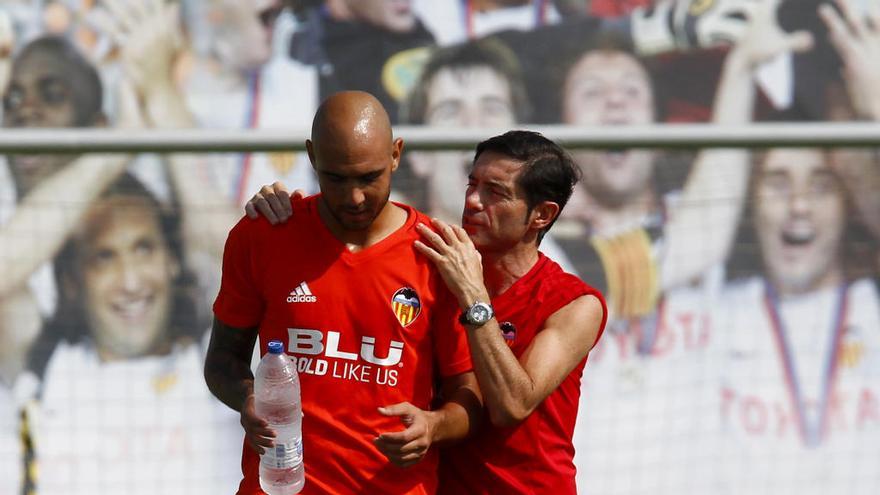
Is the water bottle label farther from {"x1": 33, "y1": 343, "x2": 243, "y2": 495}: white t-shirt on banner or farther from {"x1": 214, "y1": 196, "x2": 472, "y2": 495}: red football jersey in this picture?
{"x1": 33, "y1": 343, "x2": 243, "y2": 495}: white t-shirt on banner

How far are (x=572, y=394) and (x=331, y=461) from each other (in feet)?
2.43

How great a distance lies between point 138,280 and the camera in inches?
297

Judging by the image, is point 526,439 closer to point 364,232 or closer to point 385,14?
point 364,232

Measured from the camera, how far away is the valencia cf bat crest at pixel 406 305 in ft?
9.82

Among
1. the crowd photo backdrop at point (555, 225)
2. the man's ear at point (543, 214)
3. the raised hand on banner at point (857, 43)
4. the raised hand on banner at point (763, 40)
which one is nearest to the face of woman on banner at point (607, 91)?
the crowd photo backdrop at point (555, 225)

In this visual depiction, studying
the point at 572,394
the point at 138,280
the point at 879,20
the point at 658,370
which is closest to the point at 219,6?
the point at 138,280

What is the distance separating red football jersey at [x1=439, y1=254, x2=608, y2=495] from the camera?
3.23 metres

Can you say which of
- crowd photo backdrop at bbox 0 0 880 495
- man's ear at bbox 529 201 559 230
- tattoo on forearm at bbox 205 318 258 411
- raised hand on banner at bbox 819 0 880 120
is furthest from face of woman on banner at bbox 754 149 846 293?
tattoo on forearm at bbox 205 318 258 411

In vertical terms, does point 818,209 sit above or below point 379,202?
below

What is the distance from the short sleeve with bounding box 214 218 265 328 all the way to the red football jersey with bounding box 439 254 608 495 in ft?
2.11

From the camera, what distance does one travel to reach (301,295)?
300cm

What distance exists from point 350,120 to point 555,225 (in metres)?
4.65

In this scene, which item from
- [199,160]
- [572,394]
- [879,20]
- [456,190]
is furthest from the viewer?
[879,20]

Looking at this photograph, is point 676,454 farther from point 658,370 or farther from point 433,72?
point 433,72
